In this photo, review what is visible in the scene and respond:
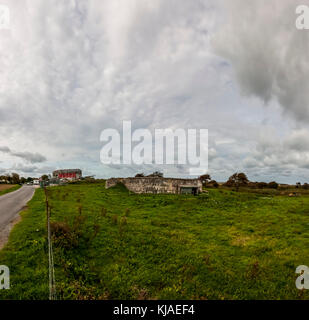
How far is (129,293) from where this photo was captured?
6.96m

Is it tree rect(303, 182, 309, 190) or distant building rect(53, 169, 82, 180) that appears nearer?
tree rect(303, 182, 309, 190)

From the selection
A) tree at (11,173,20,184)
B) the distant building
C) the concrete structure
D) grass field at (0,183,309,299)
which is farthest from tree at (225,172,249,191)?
tree at (11,173,20,184)

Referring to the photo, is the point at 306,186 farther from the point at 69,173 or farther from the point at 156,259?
the point at 69,173

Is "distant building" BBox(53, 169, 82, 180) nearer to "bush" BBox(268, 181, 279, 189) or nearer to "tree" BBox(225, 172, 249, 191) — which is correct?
"tree" BBox(225, 172, 249, 191)

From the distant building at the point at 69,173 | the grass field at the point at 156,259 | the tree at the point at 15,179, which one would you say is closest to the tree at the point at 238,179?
the grass field at the point at 156,259

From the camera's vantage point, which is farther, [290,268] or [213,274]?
[290,268]

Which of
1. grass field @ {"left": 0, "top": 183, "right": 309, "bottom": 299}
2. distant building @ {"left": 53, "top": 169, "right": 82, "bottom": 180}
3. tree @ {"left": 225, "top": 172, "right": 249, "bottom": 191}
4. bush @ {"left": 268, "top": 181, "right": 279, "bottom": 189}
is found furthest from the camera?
distant building @ {"left": 53, "top": 169, "right": 82, "bottom": 180}

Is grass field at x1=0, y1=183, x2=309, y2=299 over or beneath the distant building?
beneath

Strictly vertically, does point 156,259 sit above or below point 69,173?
below

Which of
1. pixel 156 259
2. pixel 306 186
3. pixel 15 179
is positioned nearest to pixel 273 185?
pixel 306 186
